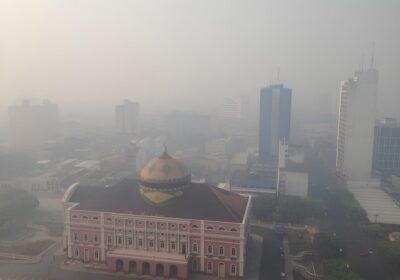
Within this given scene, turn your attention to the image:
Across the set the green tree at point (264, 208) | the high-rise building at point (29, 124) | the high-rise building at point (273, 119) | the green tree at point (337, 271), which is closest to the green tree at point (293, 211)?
the green tree at point (264, 208)

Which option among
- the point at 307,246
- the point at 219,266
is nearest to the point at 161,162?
the point at 219,266

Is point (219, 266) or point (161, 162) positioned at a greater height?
point (161, 162)

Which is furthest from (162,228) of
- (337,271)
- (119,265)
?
(337,271)

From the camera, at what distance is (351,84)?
32.5 m

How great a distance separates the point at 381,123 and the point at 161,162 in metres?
27.6

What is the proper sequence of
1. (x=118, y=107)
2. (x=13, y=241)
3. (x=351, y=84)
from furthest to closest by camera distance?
(x=118, y=107), (x=351, y=84), (x=13, y=241)

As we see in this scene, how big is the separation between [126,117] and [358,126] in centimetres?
3097

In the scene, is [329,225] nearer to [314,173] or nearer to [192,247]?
[192,247]

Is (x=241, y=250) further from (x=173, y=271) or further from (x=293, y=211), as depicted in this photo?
(x=293, y=211)

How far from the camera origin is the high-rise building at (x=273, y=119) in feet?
130

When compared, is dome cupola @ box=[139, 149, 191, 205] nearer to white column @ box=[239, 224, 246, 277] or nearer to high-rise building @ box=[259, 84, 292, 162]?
white column @ box=[239, 224, 246, 277]

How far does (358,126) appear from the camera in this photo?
32.4 m

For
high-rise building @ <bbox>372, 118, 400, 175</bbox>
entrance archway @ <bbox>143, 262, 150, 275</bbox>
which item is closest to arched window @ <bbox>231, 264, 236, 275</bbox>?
entrance archway @ <bbox>143, 262, 150, 275</bbox>

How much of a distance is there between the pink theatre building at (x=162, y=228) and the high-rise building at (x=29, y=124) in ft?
97.5
